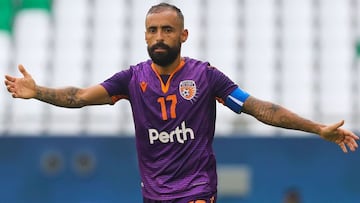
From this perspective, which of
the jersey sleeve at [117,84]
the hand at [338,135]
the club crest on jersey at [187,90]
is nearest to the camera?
the hand at [338,135]

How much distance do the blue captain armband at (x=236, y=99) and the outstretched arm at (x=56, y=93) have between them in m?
0.90

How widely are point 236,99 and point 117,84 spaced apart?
0.90 meters

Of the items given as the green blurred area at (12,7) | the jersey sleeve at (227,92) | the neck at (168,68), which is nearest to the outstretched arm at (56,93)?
the neck at (168,68)

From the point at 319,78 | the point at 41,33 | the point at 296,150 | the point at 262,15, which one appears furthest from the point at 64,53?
the point at 296,150

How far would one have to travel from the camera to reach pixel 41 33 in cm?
2958

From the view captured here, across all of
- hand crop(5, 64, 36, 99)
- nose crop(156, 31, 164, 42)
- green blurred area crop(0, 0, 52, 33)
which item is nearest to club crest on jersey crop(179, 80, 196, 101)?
nose crop(156, 31, 164, 42)

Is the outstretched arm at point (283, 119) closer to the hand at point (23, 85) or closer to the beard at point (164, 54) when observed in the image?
the beard at point (164, 54)

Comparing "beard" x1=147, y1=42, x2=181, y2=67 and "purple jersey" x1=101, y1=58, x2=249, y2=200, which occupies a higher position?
"beard" x1=147, y1=42, x2=181, y2=67

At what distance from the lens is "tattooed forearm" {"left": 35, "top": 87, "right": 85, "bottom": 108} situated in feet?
20.7

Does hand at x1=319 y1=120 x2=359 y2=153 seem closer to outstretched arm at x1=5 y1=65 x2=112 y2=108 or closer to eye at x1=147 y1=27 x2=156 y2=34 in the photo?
eye at x1=147 y1=27 x2=156 y2=34

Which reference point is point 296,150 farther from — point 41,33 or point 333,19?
point 41,33

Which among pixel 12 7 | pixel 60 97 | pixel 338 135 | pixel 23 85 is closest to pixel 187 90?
pixel 60 97

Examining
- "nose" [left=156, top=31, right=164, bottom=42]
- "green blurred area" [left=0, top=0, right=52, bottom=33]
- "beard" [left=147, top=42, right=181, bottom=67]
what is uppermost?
"green blurred area" [left=0, top=0, right=52, bottom=33]

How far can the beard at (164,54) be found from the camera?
5988 millimetres
